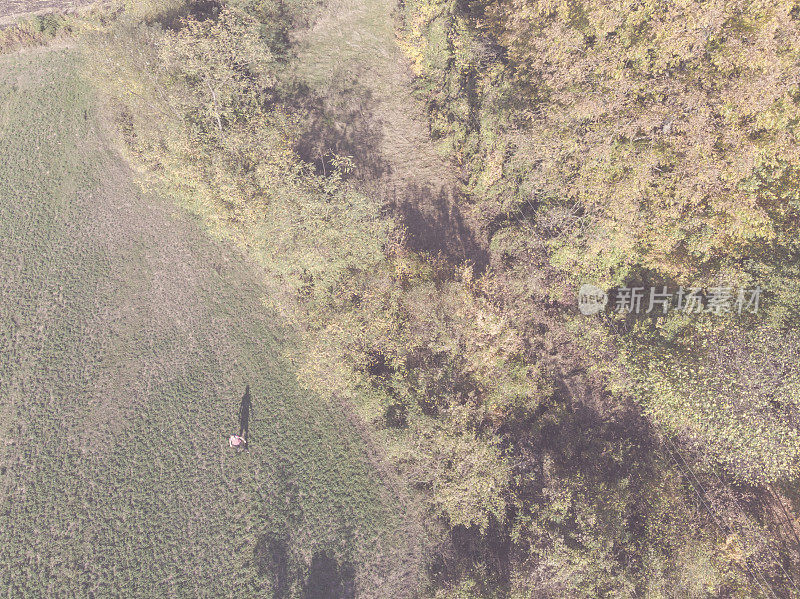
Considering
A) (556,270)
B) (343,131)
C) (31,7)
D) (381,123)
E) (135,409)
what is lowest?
(135,409)

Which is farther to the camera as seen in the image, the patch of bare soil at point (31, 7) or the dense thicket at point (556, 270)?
the patch of bare soil at point (31, 7)


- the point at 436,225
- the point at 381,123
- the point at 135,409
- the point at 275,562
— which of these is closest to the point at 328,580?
the point at 275,562

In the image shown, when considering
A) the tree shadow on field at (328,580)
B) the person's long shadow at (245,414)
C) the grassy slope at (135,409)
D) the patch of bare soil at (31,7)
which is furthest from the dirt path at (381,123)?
the patch of bare soil at (31,7)

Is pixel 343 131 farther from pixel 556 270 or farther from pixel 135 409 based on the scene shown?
pixel 135 409

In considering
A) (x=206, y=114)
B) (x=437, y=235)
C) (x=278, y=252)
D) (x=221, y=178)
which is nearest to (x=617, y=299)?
(x=437, y=235)

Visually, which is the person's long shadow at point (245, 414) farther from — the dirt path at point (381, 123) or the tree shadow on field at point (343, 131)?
the tree shadow on field at point (343, 131)

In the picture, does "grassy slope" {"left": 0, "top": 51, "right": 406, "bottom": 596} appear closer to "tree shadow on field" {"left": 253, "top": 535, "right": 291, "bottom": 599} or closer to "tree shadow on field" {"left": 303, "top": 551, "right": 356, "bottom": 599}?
"tree shadow on field" {"left": 253, "top": 535, "right": 291, "bottom": 599}

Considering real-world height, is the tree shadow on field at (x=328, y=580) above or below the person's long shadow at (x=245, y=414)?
below

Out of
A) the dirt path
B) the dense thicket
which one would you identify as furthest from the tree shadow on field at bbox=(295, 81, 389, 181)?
the dense thicket
